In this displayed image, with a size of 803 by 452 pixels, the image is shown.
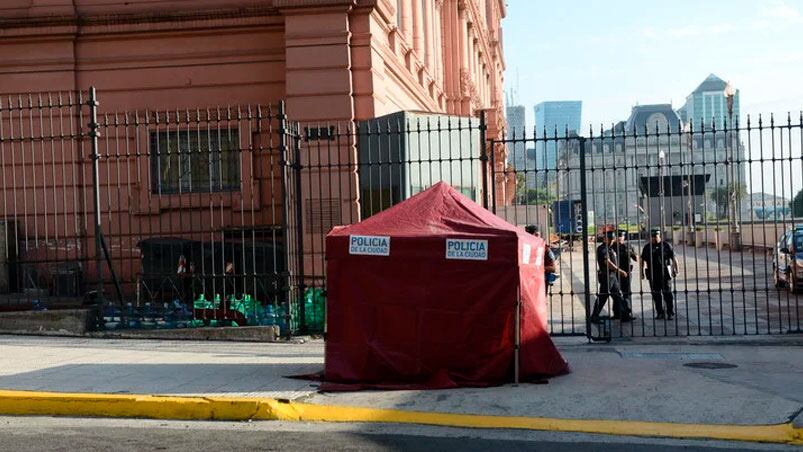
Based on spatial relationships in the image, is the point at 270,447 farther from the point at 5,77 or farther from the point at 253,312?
the point at 5,77

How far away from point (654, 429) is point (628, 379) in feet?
7.18

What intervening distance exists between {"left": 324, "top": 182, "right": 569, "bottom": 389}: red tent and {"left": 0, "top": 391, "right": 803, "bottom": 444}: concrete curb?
1.09 meters

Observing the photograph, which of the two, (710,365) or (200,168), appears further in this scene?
(200,168)

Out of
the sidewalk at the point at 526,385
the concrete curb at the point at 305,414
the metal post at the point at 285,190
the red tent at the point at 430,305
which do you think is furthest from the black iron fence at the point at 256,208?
the concrete curb at the point at 305,414

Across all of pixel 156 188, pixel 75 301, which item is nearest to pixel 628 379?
pixel 75 301

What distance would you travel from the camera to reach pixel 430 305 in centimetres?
971

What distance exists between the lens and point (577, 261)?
44594 mm

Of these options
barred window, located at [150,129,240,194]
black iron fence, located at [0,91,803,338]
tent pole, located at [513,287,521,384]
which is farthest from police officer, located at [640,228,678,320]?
barred window, located at [150,129,240,194]

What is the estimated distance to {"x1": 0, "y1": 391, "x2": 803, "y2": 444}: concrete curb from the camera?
7879mm

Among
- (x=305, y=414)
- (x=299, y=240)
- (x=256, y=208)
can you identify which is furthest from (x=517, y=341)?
(x=256, y=208)

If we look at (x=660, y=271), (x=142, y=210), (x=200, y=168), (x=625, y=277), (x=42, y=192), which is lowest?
(x=625, y=277)

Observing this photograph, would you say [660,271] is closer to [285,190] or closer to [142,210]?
[285,190]

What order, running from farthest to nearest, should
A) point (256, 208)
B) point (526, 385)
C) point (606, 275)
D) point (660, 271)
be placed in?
1. point (256, 208)
2. point (660, 271)
3. point (606, 275)
4. point (526, 385)

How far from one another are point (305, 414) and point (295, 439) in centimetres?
87
